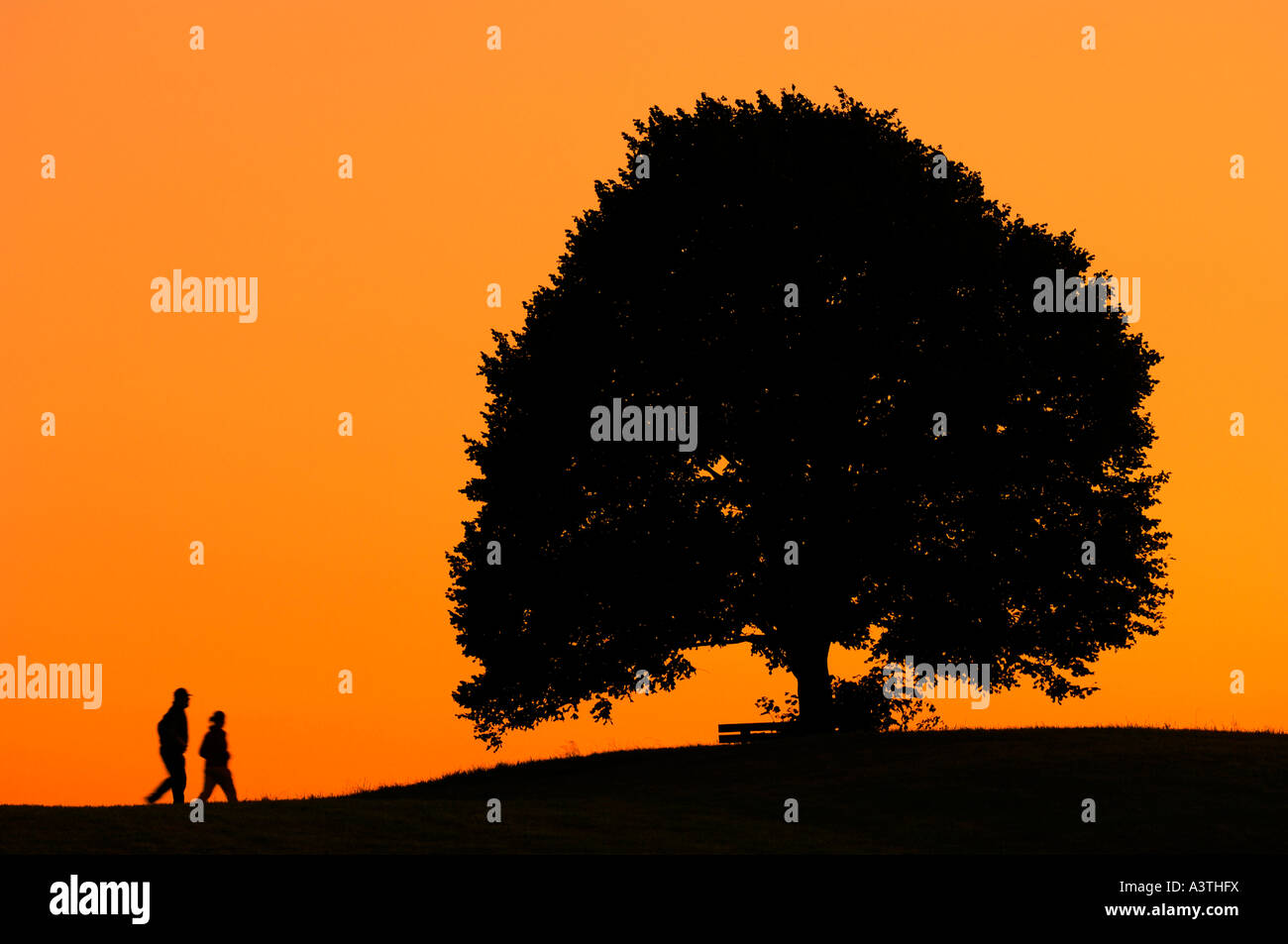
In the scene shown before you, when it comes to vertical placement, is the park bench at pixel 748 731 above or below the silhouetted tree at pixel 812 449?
below

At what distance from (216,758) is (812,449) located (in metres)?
18.4

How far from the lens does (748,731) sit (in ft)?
137

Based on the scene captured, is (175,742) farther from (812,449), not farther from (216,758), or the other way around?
(812,449)

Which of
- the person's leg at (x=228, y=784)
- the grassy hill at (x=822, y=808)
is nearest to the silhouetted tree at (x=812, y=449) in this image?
the grassy hill at (x=822, y=808)

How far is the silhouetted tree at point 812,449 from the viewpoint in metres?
40.5

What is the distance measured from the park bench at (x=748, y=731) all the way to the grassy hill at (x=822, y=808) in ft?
4.73

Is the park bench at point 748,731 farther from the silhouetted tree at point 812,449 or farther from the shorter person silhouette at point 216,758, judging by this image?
the shorter person silhouette at point 216,758

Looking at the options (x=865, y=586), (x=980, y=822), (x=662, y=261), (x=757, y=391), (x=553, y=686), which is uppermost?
(x=662, y=261)

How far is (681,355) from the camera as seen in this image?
135 feet

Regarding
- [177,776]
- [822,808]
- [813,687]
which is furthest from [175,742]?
[813,687]
